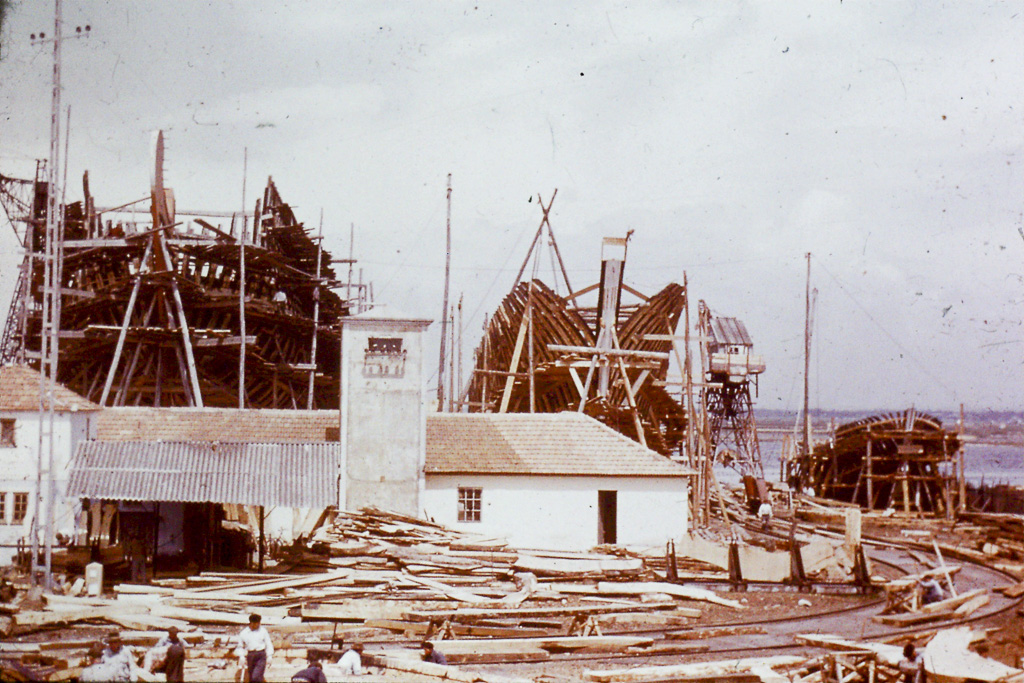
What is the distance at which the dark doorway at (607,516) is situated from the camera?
2964cm

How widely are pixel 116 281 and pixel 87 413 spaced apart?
1326 centimetres

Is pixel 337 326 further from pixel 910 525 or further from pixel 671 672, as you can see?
pixel 671 672

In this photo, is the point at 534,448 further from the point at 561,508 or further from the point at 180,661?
the point at 180,661

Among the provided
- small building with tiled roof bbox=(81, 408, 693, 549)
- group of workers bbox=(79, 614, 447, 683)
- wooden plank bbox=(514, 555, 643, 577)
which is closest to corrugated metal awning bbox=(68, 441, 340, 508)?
small building with tiled roof bbox=(81, 408, 693, 549)

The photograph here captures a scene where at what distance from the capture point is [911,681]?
53.7 feet

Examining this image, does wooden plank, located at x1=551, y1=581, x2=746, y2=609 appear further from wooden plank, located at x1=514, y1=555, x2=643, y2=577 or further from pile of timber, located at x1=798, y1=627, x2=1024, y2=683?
pile of timber, located at x1=798, y1=627, x2=1024, y2=683

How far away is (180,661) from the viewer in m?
15.4

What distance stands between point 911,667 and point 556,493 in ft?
47.0

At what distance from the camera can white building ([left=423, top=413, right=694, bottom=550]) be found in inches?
1149

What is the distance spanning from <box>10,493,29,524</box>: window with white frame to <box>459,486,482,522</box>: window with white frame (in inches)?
478

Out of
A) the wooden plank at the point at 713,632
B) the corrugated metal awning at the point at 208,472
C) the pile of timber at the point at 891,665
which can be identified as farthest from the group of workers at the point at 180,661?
the corrugated metal awning at the point at 208,472

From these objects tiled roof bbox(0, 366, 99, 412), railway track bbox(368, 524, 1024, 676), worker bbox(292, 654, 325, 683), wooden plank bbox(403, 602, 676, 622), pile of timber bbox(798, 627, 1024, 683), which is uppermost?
tiled roof bbox(0, 366, 99, 412)

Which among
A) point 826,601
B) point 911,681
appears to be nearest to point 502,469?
point 826,601

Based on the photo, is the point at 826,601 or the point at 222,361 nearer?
the point at 826,601
